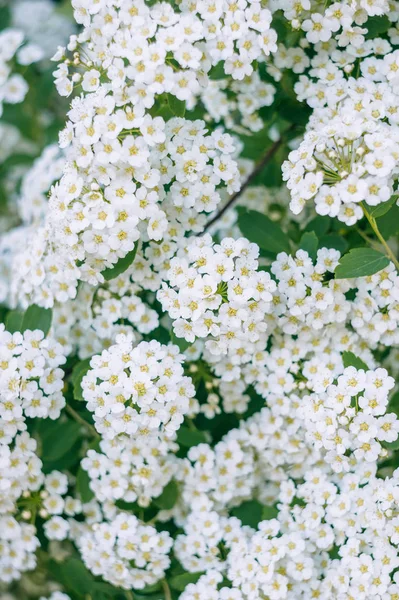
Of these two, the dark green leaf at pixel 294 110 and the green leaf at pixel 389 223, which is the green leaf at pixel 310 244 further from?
the dark green leaf at pixel 294 110

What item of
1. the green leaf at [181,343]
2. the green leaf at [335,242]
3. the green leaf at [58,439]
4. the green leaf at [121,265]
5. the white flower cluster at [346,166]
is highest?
the white flower cluster at [346,166]

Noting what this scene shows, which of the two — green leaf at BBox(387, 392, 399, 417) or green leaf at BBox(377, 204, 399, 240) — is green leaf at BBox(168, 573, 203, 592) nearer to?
green leaf at BBox(387, 392, 399, 417)

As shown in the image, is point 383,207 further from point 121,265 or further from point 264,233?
point 121,265

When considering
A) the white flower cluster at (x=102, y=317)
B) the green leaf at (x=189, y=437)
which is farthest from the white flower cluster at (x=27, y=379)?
the green leaf at (x=189, y=437)

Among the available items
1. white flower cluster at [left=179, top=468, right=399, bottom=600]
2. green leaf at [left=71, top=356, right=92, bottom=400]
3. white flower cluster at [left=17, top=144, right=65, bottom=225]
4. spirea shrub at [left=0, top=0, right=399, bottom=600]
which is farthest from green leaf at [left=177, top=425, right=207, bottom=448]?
white flower cluster at [left=17, top=144, right=65, bottom=225]

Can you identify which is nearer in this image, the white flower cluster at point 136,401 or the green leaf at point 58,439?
the white flower cluster at point 136,401

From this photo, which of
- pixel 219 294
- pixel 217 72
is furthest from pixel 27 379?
pixel 217 72

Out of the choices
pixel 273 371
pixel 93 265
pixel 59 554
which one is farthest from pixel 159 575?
pixel 93 265
